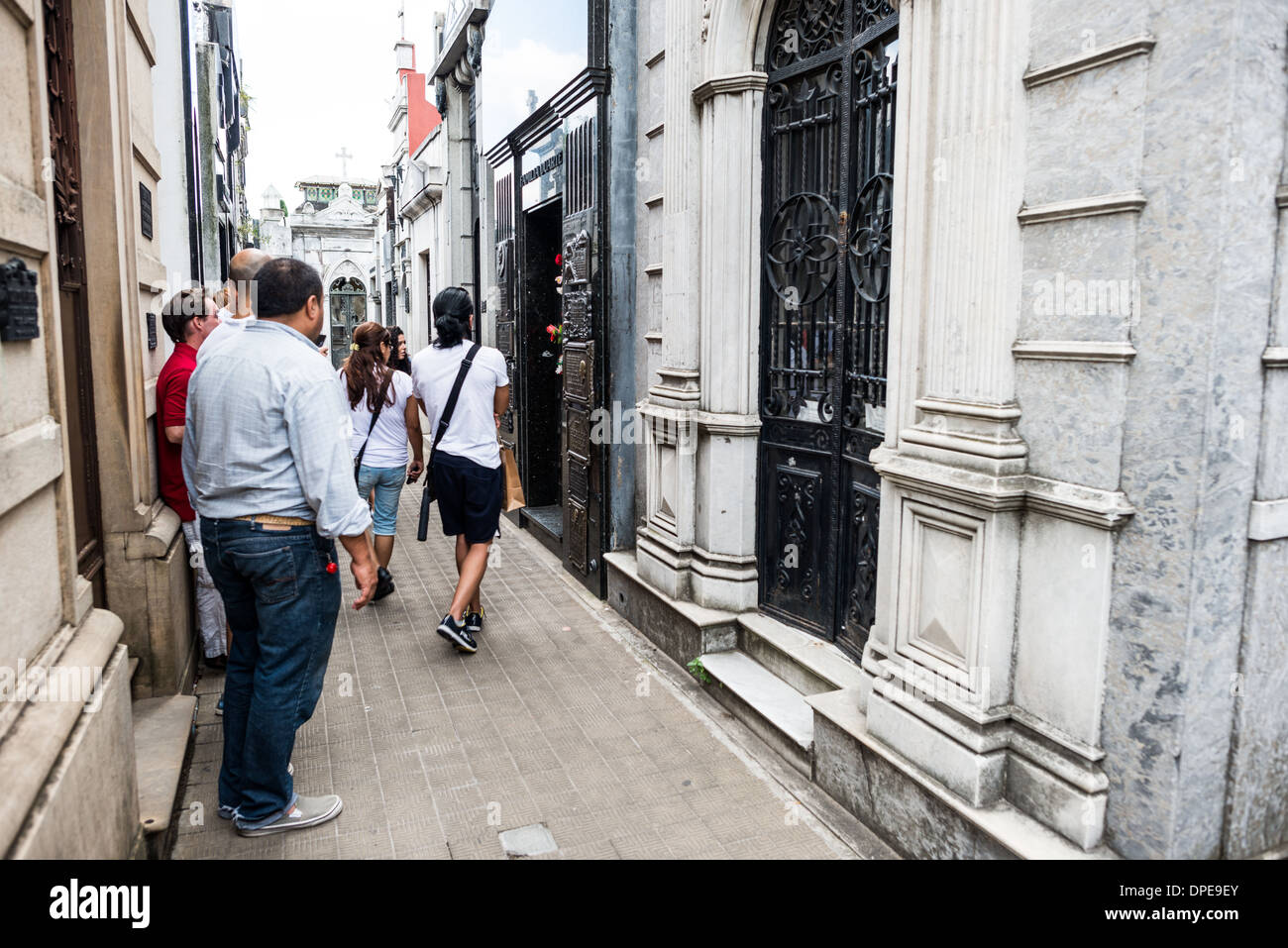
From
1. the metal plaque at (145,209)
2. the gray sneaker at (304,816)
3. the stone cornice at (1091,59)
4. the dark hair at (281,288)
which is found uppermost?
the stone cornice at (1091,59)

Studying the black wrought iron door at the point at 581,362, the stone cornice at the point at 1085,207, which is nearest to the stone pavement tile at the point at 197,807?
the black wrought iron door at the point at 581,362

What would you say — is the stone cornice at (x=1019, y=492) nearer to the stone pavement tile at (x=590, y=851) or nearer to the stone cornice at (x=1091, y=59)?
the stone cornice at (x=1091, y=59)

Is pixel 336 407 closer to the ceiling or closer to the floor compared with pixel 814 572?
closer to the ceiling

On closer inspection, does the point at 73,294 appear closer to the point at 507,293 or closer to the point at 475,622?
the point at 475,622

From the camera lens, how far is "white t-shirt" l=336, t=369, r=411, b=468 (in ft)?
20.7

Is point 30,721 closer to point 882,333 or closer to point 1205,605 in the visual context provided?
point 1205,605

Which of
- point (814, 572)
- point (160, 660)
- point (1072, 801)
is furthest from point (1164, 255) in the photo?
point (160, 660)

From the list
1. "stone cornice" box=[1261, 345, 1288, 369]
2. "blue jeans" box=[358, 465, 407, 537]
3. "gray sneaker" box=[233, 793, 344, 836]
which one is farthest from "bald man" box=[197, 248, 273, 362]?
"stone cornice" box=[1261, 345, 1288, 369]

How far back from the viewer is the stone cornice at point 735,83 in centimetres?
515

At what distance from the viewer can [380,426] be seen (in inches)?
250

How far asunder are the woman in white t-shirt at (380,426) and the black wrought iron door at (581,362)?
1387 millimetres

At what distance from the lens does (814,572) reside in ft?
16.6

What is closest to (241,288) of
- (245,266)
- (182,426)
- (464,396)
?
(245,266)

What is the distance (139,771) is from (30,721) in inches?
60.9
